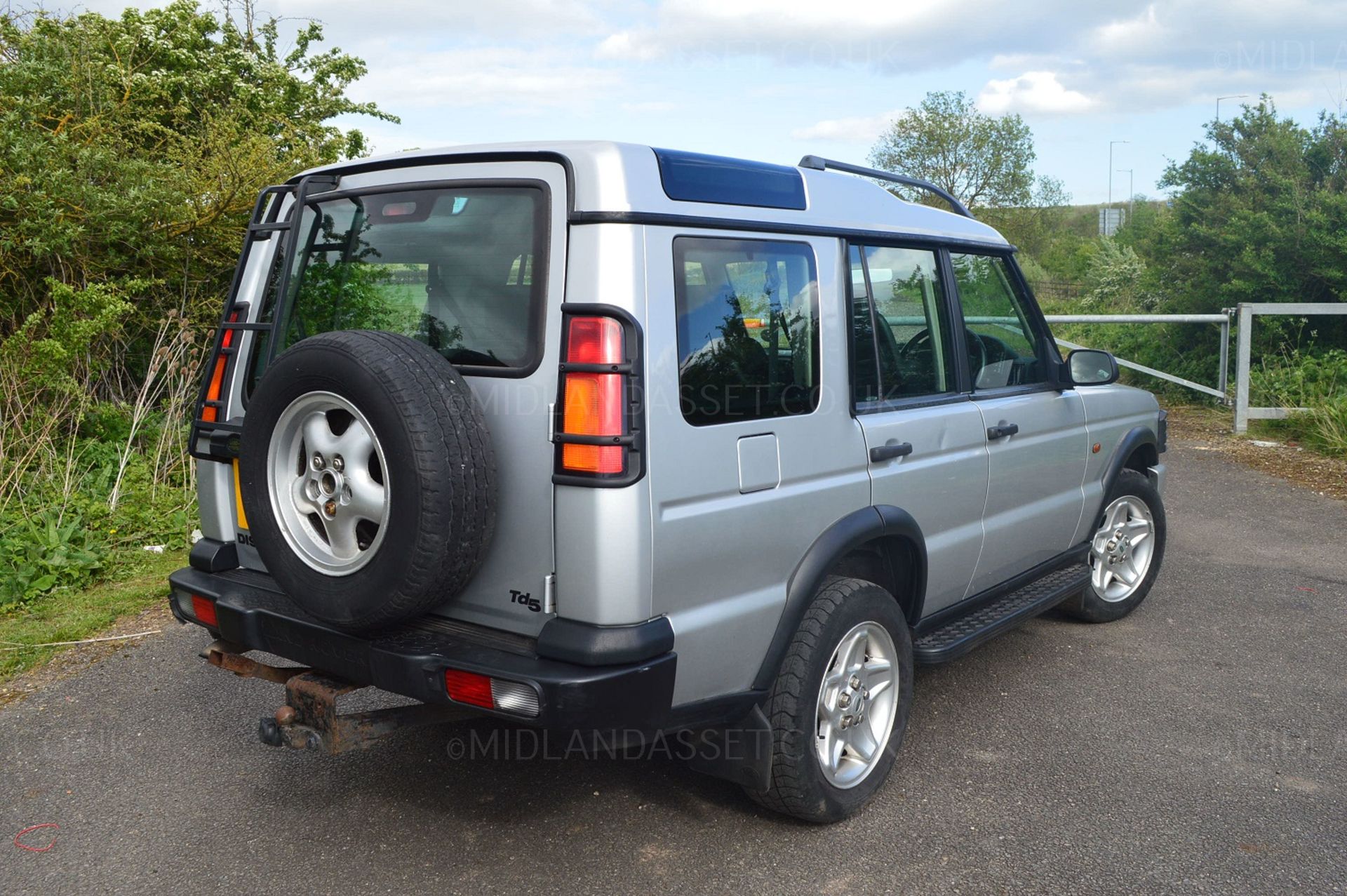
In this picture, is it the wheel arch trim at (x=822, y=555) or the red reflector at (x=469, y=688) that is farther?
the wheel arch trim at (x=822, y=555)

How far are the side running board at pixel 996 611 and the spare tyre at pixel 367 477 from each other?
181cm

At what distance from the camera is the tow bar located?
2941 millimetres

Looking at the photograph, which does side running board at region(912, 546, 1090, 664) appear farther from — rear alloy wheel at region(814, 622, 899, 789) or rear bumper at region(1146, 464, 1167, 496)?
rear bumper at region(1146, 464, 1167, 496)

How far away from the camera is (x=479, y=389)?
9.51ft

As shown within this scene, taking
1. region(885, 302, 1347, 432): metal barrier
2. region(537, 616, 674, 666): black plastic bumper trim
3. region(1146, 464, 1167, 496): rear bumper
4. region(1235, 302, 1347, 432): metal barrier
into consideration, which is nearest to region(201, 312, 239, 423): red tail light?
region(537, 616, 674, 666): black plastic bumper trim

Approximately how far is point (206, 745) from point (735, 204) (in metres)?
2.77

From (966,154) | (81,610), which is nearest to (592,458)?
(81,610)

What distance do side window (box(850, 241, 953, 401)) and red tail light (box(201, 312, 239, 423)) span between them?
2.02 m

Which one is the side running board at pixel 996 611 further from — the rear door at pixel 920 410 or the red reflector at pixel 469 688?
the red reflector at pixel 469 688

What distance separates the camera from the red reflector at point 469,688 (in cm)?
269

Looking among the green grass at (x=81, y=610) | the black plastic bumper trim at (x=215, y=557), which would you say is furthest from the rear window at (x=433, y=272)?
the green grass at (x=81, y=610)

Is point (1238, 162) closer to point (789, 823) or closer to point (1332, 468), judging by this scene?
point (1332, 468)

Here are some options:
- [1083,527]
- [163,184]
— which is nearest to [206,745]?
[1083,527]

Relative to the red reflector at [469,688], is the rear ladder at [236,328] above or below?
above
